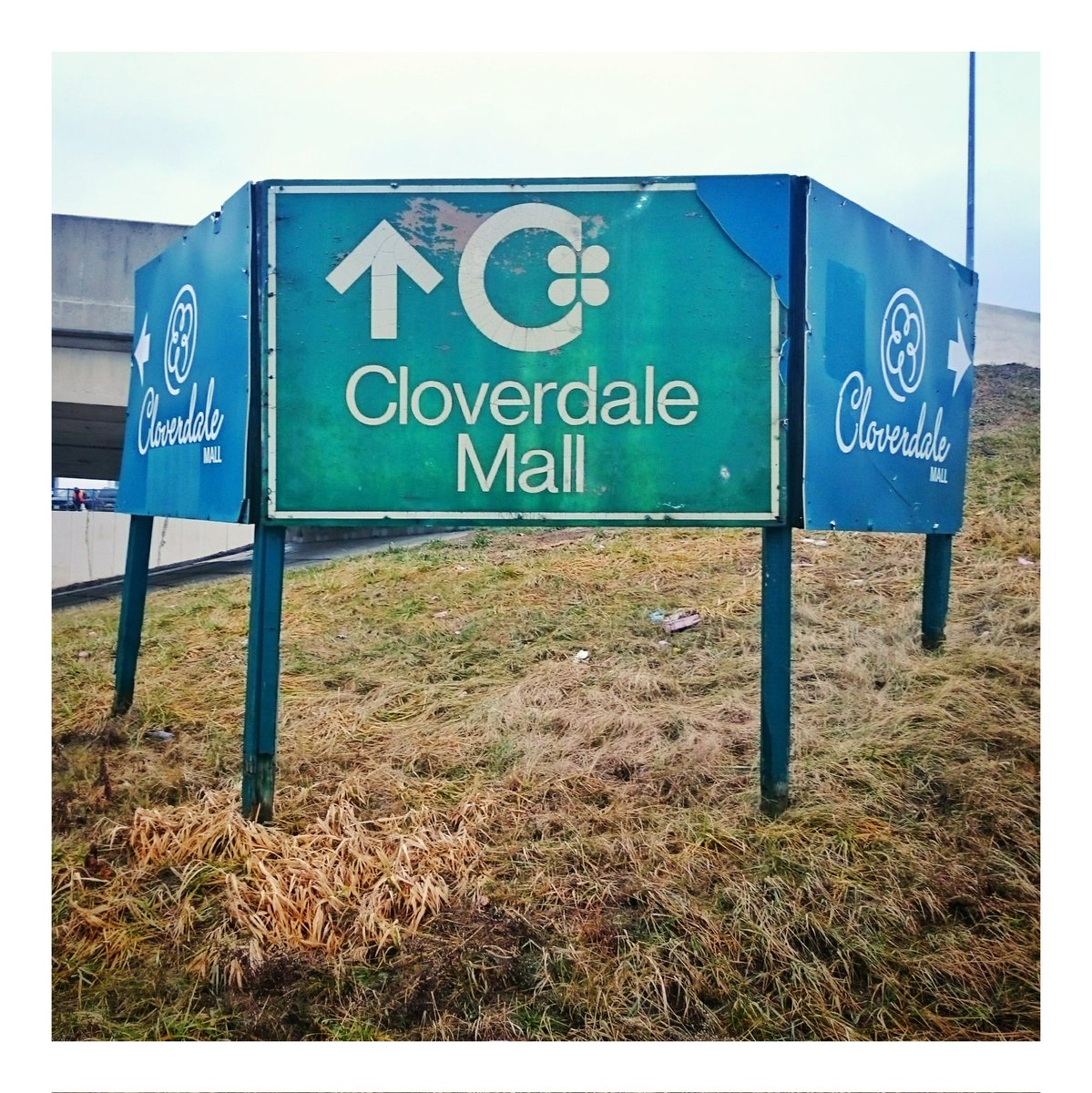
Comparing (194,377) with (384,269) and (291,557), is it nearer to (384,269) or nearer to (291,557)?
(384,269)

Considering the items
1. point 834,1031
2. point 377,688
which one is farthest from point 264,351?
point 834,1031

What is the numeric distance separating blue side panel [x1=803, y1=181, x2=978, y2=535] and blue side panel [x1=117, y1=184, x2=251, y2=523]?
2.01 metres

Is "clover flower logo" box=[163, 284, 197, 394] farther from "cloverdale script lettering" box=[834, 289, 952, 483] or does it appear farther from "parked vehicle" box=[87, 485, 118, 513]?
"cloverdale script lettering" box=[834, 289, 952, 483]

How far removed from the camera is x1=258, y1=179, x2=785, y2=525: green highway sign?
10.7ft

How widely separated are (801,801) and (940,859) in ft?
1.60

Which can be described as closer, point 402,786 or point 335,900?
point 335,900

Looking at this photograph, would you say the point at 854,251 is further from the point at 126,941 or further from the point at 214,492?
the point at 126,941

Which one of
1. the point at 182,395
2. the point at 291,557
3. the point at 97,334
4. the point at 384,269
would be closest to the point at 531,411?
the point at 384,269

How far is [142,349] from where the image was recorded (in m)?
4.48

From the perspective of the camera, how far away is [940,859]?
10.5 feet

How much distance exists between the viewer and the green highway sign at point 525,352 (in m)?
3.27

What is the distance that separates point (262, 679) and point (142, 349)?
1995mm

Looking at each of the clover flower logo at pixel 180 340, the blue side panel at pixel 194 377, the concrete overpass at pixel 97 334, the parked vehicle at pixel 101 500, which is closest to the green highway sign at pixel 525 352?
the blue side panel at pixel 194 377

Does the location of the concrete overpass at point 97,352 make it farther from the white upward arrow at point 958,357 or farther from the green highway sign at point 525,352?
the green highway sign at point 525,352
